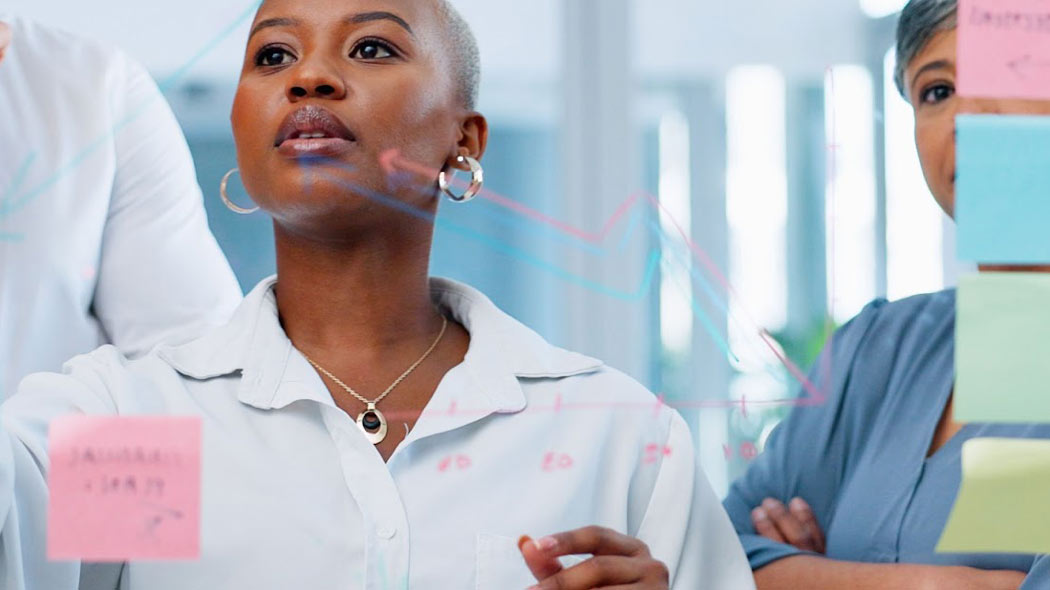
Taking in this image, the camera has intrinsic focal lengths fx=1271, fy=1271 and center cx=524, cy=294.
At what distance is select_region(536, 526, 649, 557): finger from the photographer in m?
0.72

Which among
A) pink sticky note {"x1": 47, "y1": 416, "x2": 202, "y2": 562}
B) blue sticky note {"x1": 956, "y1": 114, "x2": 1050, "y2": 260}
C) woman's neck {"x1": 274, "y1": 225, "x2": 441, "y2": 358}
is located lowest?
pink sticky note {"x1": 47, "y1": 416, "x2": 202, "y2": 562}

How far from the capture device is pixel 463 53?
31.5 inches

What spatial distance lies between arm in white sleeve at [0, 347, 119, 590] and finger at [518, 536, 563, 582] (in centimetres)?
25

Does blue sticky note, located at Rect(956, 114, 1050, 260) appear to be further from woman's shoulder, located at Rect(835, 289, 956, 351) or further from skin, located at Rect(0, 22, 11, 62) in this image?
skin, located at Rect(0, 22, 11, 62)

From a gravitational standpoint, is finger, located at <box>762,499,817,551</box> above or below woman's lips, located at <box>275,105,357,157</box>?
below

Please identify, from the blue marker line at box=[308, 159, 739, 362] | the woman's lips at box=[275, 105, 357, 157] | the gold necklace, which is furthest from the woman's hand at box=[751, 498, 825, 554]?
the woman's lips at box=[275, 105, 357, 157]

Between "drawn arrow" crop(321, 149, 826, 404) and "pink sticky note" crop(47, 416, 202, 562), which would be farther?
"drawn arrow" crop(321, 149, 826, 404)

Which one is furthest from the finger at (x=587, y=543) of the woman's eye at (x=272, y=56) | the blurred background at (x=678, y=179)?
the woman's eye at (x=272, y=56)

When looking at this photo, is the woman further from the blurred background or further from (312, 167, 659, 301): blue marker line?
(312, 167, 659, 301): blue marker line

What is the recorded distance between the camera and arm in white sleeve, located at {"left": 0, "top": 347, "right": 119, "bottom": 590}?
0.69 m

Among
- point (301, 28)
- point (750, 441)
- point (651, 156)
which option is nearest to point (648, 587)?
point (750, 441)

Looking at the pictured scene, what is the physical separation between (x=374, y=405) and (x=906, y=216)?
37cm

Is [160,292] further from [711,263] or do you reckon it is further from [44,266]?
[711,263]

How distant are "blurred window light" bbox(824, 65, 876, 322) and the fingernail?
0.25 meters
